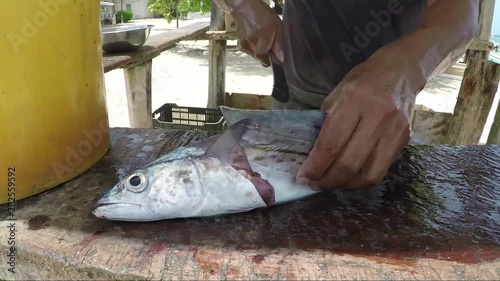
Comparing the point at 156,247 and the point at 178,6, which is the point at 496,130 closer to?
the point at 156,247

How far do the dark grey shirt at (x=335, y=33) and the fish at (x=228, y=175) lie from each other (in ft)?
3.27

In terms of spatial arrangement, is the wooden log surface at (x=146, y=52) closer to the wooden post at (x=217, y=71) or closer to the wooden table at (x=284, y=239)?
the wooden post at (x=217, y=71)

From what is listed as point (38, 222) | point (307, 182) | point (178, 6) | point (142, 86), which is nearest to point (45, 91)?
point (38, 222)

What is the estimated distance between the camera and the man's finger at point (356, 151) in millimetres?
1038

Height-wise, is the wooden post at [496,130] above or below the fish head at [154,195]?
below

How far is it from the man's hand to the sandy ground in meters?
5.62

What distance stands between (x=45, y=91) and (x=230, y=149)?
50 cm

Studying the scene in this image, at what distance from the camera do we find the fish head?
1.01m

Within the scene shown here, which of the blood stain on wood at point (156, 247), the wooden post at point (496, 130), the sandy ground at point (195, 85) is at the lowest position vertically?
the sandy ground at point (195, 85)

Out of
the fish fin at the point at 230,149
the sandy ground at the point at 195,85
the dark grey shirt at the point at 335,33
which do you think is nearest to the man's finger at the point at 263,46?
the dark grey shirt at the point at 335,33

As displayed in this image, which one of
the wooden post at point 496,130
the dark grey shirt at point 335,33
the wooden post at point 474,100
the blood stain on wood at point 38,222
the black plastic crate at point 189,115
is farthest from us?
the black plastic crate at point 189,115

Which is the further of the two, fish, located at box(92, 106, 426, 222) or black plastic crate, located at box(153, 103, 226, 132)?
black plastic crate, located at box(153, 103, 226, 132)

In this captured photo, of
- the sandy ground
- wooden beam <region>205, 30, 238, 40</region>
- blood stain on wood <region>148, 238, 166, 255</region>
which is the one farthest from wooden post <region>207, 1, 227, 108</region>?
blood stain on wood <region>148, 238, 166, 255</region>

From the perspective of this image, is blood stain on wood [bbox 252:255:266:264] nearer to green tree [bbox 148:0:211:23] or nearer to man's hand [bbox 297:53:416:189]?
man's hand [bbox 297:53:416:189]
